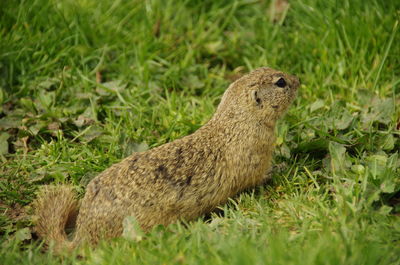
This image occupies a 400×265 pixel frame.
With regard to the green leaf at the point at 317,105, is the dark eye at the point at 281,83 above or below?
above

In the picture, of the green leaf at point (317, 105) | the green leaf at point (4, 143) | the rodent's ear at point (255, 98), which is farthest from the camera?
the green leaf at point (317, 105)

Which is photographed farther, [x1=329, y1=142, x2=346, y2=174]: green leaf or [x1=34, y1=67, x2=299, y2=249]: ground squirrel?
[x1=329, y1=142, x2=346, y2=174]: green leaf

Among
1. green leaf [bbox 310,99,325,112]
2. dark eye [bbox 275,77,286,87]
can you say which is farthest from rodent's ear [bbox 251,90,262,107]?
green leaf [bbox 310,99,325,112]

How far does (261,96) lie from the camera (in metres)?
4.93

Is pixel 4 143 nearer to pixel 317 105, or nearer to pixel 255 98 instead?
pixel 255 98

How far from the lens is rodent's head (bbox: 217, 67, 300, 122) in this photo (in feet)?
16.0

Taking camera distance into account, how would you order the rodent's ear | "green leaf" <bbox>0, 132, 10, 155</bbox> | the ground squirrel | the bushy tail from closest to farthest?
the ground squirrel → the bushy tail → the rodent's ear → "green leaf" <bbox>0, 132, 10, 155</bbox>

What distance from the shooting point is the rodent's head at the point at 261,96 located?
4887 millimetres

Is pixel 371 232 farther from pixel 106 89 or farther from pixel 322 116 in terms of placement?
pixel 106 89

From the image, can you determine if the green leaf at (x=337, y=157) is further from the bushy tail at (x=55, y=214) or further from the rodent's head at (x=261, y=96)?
the bushy tail at (x=55, y=214)

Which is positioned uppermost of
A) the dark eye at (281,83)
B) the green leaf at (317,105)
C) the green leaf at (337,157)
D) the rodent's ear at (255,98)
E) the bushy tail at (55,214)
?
the dark eye at (281,83)

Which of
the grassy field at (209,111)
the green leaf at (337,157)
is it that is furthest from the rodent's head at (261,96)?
the green leaf at (337,157)

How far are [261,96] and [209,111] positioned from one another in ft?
3.37

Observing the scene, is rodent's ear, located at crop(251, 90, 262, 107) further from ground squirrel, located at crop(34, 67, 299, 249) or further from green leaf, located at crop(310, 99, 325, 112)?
green leaf, located at crop(310, 99, 325, 112)
